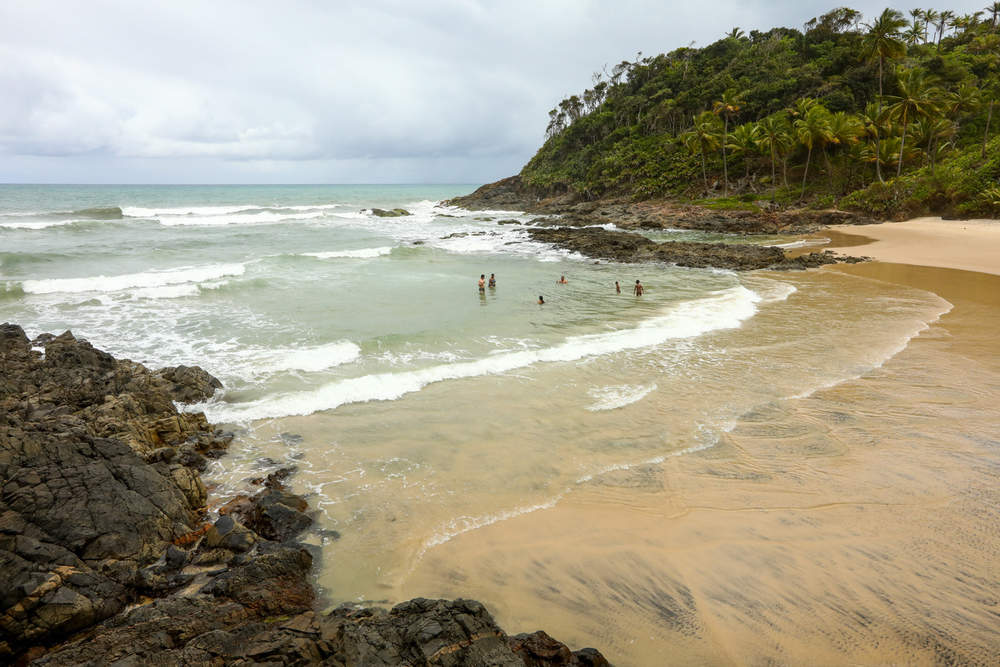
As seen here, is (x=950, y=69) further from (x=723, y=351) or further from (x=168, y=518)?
(x=168, y=518)

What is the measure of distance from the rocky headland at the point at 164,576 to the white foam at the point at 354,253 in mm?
26004

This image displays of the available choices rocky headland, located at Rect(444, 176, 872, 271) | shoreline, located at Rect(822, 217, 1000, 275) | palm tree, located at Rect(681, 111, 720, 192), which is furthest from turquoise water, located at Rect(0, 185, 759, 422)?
palm tree, located at Rect(681, 111, 720, 192)

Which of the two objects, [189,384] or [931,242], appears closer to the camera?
[189,384]

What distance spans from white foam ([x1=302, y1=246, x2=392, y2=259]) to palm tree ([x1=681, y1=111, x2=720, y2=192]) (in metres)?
42.9

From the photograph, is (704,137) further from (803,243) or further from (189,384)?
(189,384)

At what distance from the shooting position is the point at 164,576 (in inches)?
221

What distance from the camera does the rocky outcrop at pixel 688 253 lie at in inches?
1111

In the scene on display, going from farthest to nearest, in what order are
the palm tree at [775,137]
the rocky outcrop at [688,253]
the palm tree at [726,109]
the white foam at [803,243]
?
the palm tree at [726,109], the palm tree at [775,137], the white foam at [803,243], the rocky outcrop at [688,253]

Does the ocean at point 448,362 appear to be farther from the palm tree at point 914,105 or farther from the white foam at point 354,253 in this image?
the palm tree at point 914,105

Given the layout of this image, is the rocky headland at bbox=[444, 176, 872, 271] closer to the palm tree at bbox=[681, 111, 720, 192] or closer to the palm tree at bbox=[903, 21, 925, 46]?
the palm tree at bbox=[681, 111, 720, 192]

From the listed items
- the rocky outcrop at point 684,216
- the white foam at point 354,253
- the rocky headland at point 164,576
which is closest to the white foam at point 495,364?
the rocky headland at point 164,576

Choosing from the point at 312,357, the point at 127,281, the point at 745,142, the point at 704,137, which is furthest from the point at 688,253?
the point at 745,142

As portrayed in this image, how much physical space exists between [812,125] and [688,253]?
30016 mm

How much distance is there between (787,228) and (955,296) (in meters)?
25.7
